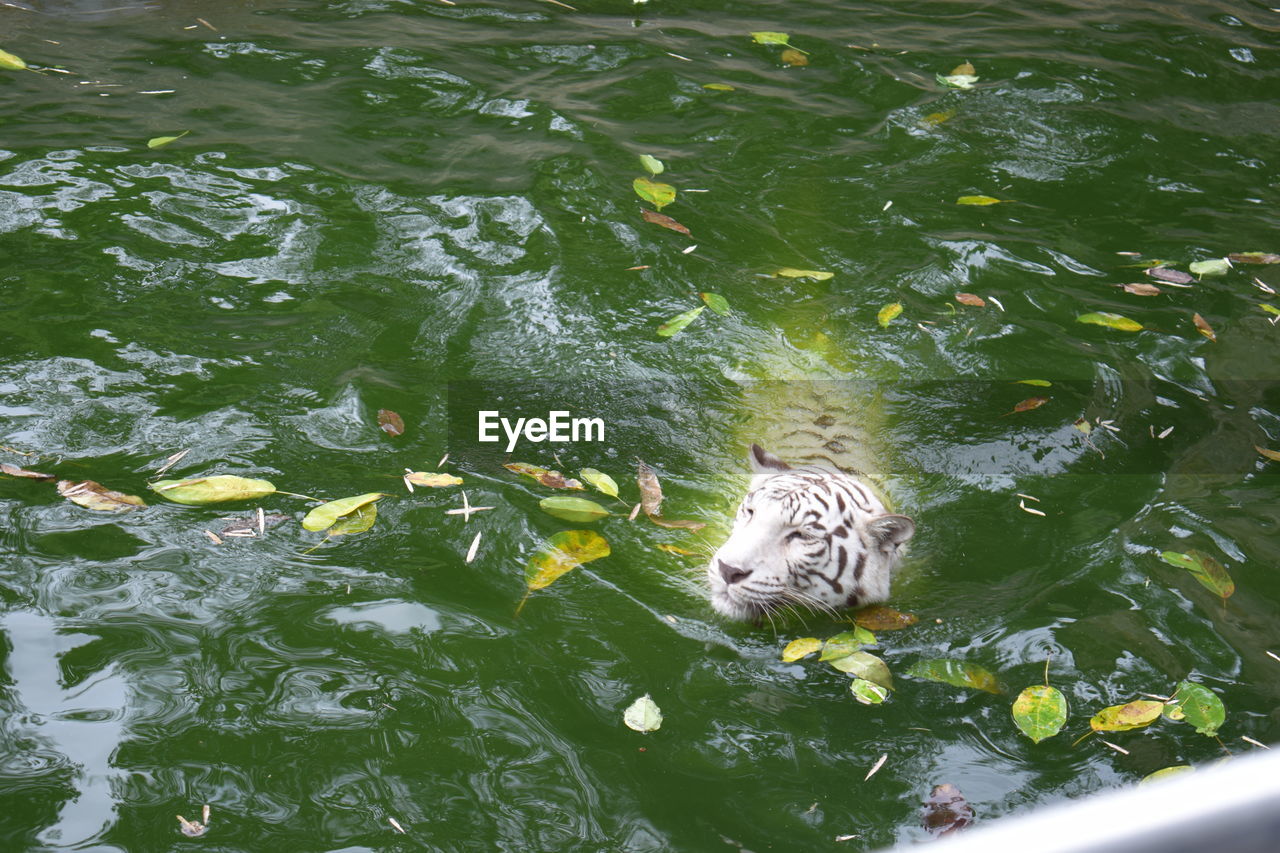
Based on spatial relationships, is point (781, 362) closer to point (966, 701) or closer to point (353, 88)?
point (966, 701)

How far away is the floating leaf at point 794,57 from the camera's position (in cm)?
849

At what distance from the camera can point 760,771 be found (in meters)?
3.36

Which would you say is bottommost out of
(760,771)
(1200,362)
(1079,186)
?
(760,771)

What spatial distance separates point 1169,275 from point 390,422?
452 cm

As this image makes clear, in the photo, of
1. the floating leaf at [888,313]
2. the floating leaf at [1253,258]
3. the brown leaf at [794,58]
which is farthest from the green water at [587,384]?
the brown leaf at [794,58]

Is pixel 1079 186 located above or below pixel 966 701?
above

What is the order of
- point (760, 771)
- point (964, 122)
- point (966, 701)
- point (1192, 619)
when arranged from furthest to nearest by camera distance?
1. point (964, 122)
2. point (1192, 619)
3. point (966, 701)
4. point (760, 771)

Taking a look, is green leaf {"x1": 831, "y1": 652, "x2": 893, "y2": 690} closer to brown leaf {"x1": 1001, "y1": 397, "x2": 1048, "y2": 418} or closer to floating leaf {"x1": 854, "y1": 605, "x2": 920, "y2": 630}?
floating leaf {"x1": 854, "y1": 605, "x2": 920, "y2": 630}

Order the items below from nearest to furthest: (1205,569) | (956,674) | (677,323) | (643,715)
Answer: (643,715), (956,674), (1205,569), (677,323)

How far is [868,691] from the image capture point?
12.1 ft

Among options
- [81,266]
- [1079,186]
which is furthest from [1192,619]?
[81,266]

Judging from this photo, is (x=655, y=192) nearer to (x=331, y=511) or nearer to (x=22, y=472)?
(x=331, y=511)

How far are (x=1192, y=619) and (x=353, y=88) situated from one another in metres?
6.10

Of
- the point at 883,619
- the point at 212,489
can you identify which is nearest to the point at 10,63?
the point at 212,489
